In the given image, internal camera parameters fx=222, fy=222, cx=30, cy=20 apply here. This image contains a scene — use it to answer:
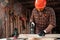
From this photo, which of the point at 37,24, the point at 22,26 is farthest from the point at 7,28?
the point at 22,26

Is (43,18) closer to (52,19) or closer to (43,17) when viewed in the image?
(43,17)

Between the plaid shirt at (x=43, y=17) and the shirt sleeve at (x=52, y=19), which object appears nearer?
the shirt sleeve at (x=52, y=19)

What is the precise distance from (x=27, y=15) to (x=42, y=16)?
2.78m

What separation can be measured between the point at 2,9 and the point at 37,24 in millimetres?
796

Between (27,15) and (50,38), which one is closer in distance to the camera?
(50,38)

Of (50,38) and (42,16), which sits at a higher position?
(42,16)

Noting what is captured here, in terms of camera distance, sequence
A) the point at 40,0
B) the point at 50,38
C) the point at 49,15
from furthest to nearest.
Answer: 1. the point at 49,15
2. the point at 40,0
3. the point at 50,38

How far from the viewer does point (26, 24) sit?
6148 mm

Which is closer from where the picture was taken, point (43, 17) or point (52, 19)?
point (52, 19)

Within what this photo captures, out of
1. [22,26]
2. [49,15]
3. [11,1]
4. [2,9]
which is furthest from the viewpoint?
[22,26]

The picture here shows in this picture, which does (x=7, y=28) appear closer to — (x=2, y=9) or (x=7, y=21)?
(x=7, y=21)

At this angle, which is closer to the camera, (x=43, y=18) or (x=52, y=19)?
(x=52, y=19)

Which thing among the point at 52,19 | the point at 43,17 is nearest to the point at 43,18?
the point at 43,17

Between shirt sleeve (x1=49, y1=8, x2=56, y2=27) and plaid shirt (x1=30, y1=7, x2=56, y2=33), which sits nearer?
shirt sleeve (x1=49, y1=8, x2=56, y2=27)
